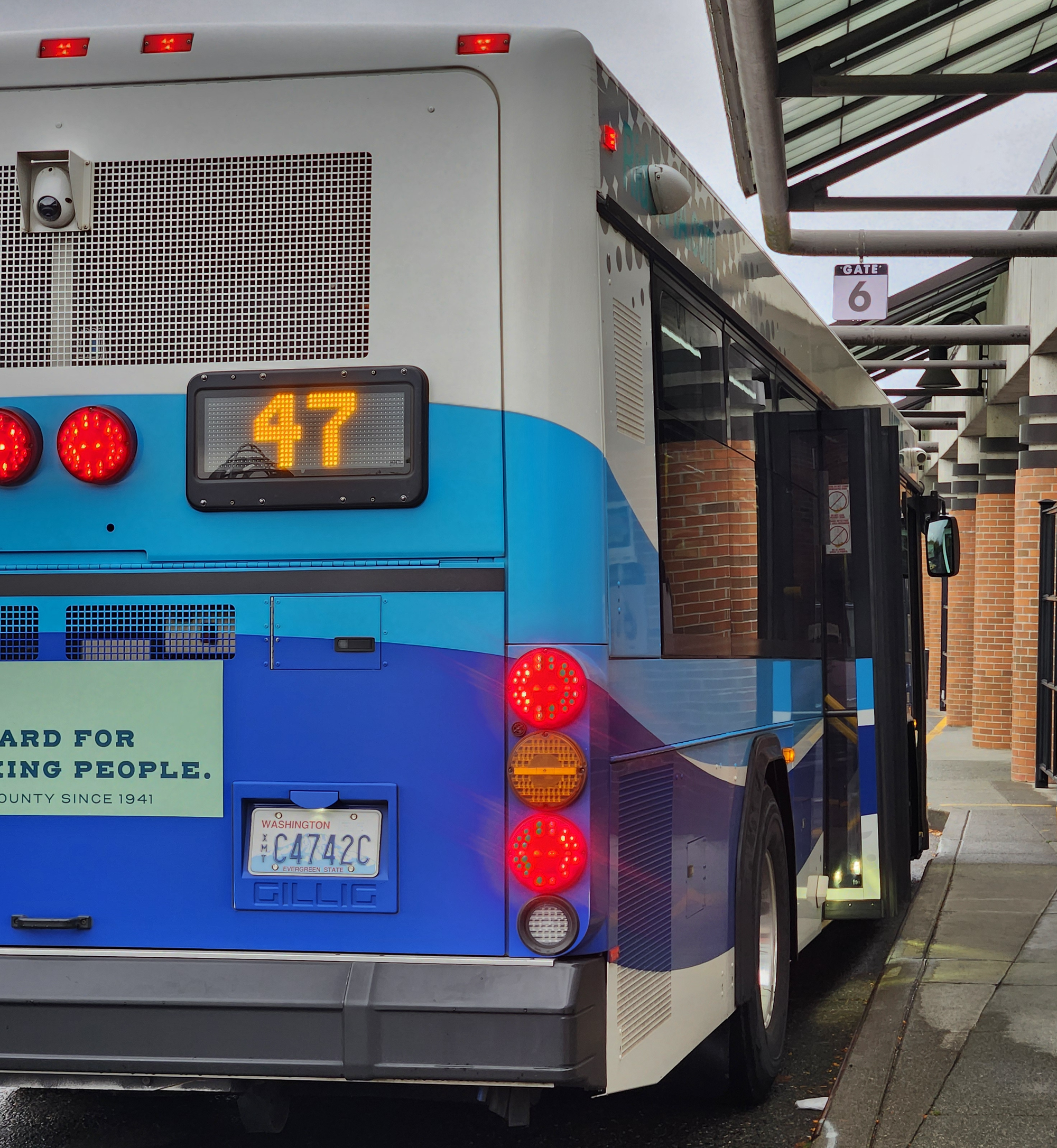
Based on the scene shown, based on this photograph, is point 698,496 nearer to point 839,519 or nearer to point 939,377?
point 839,519

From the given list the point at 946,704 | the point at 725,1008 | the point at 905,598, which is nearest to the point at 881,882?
the point at 905,598

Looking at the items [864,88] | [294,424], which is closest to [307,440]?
[294,424]

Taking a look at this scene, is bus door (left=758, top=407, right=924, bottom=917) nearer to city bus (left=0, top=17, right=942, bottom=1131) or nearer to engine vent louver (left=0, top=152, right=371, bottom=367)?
city bus (left=0, top=17, right=942, bottom=1131)

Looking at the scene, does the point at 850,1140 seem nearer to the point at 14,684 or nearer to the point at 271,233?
the point at 14,684

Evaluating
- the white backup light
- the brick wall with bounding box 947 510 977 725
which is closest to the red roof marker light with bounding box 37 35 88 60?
the white backup light

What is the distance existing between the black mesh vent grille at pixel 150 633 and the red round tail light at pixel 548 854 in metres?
0.89

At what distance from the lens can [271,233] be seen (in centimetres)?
379

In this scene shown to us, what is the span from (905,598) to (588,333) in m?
5.74

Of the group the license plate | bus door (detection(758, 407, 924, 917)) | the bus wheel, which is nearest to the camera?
the license plate

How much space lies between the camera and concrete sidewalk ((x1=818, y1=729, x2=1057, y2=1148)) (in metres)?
4.69

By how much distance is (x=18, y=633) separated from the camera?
383 cm

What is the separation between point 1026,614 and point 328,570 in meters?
13.5

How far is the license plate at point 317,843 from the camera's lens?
3.62 metres

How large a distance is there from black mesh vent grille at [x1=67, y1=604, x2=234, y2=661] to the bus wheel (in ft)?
6.66
